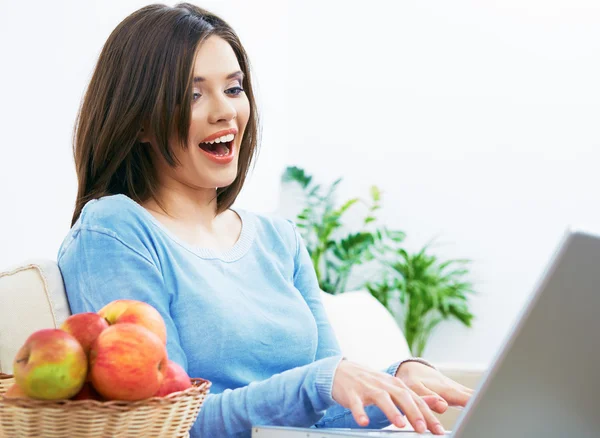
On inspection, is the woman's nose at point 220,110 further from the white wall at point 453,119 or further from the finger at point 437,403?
the white wall at point 453,119

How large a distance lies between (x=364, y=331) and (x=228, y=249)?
863 millimetres

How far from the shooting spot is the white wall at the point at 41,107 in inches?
74.8

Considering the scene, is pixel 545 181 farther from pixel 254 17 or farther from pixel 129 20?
pixel 129 20

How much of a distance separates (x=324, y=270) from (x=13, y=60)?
8.75 feet

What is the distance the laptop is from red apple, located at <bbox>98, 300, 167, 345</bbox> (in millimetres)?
316

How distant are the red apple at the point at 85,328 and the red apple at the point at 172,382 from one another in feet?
0.26

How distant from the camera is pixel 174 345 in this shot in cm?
118

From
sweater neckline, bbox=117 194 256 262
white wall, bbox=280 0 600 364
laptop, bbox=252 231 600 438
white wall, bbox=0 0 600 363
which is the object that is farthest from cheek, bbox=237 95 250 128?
white wall, bbox=280 0 600 364

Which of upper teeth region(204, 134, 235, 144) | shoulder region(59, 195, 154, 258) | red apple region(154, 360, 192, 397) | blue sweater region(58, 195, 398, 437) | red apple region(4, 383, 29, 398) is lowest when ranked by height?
blue sweater region(58, 195, 398, 437)

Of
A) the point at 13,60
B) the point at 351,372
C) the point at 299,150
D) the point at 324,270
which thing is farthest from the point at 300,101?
the point at 351,372

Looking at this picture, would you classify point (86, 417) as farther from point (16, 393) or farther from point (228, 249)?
point (228, 249)

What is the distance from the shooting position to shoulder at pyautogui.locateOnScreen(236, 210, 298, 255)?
1591 millimetres

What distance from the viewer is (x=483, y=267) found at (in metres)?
4.17

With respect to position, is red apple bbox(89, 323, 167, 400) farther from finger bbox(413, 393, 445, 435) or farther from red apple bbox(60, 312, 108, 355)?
finger bbox(413, 393, 445, 435)
